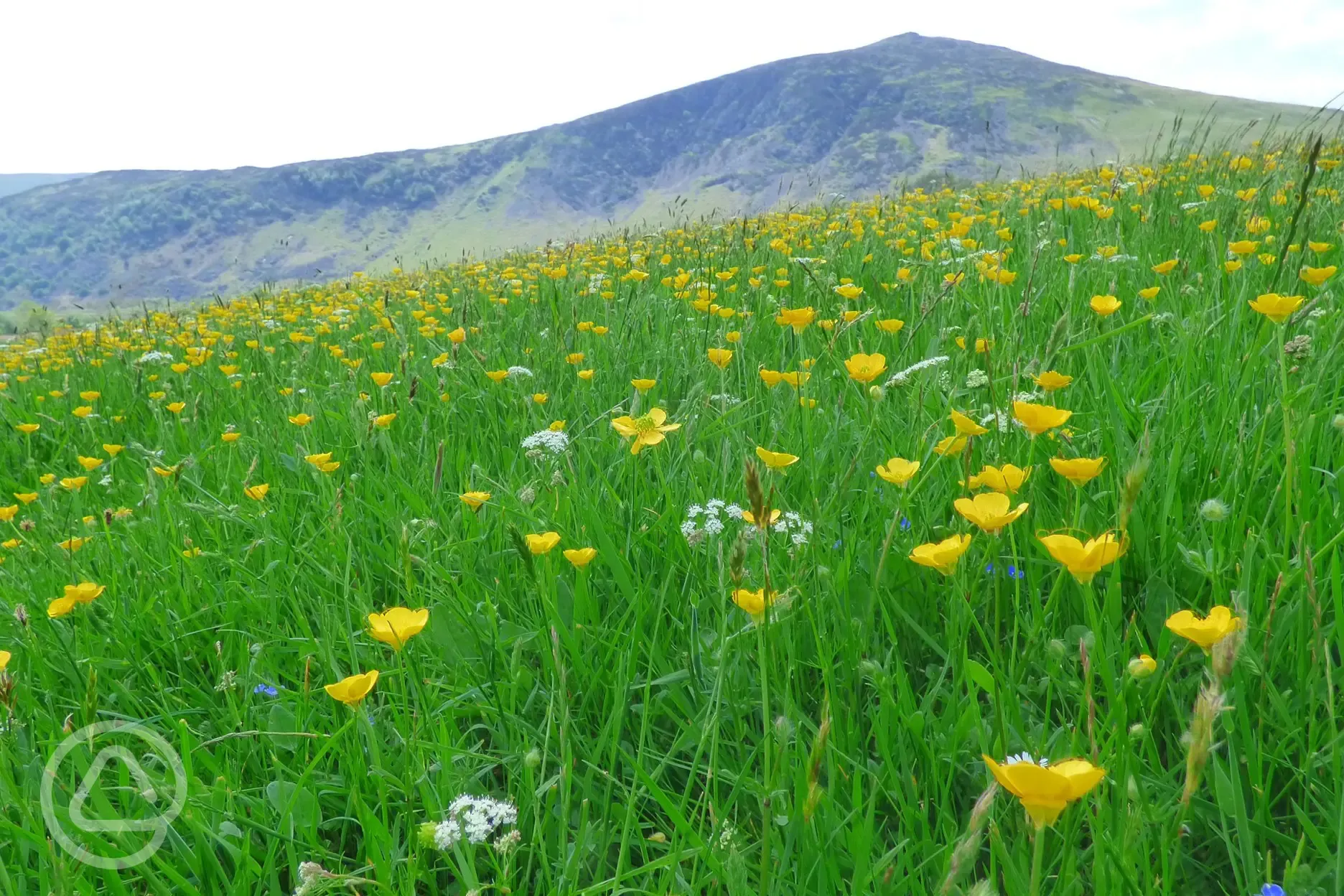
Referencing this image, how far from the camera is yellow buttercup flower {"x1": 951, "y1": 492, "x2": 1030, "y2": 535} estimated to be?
3.36 ft

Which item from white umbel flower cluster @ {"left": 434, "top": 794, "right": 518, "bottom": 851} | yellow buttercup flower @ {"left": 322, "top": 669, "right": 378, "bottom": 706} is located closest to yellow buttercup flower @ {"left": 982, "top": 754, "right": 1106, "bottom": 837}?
white umbel flower cluster @ {"left": 434, "top": 794, "right": 518, "bottom": 851}

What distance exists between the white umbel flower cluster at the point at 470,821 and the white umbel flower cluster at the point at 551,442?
3.46ft

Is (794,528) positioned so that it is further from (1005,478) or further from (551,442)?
(551,442)

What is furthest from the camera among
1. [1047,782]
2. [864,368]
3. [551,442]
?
[551,442]

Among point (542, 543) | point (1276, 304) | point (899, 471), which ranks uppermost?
point (1276, 304)

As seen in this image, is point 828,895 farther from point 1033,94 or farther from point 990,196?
point 1033,94

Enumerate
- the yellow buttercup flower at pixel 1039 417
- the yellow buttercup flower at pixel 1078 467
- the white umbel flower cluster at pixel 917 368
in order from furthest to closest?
the white umbel flower cluster at pixel 917 368, the yellow buttercup flower at pixel 1039 417, the yellow buttercup flower at pixel 1078 467

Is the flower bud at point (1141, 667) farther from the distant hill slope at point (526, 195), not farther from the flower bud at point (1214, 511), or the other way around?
the distant hill slope at point (526, 195)

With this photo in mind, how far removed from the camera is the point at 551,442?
2057mm

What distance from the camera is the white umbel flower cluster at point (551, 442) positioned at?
6.72 ft

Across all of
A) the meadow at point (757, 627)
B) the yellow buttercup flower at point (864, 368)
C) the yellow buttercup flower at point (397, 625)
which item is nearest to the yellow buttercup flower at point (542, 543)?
the meadow at point (757, 627)

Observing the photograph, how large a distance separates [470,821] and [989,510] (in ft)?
2.74

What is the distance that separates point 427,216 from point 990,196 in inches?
7815

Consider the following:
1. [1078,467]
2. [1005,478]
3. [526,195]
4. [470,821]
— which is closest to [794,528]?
[1005,478]
